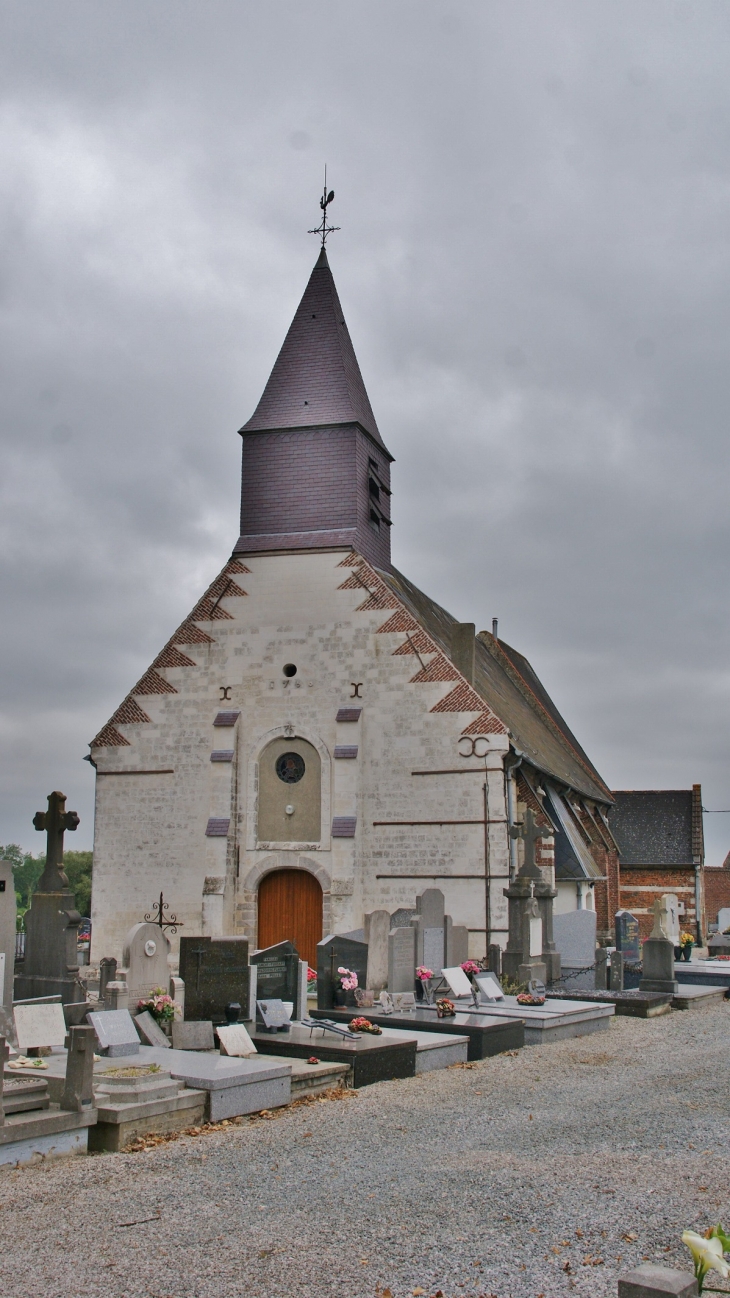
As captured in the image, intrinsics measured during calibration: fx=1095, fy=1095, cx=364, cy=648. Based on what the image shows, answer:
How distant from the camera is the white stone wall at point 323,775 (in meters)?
19.5

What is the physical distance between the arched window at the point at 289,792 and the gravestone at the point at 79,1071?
12874 mm

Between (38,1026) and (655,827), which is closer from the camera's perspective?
(38,1026)

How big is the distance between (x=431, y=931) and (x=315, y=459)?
1073cm

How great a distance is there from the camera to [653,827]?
38062 mm

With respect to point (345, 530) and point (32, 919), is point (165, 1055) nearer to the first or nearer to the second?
point (32, 919)

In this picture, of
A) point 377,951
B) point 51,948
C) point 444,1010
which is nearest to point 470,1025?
point 444,1010

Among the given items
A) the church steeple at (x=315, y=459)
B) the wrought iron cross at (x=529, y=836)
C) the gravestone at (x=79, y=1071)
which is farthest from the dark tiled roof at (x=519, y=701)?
the gravestone at (x=79, y=1071)

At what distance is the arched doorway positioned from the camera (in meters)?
20.1

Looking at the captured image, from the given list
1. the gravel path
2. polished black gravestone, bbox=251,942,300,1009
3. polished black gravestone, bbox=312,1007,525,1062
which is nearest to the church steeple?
polished black gravestone, bbox=251,942,300,1009

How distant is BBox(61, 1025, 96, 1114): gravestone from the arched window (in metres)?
12.9

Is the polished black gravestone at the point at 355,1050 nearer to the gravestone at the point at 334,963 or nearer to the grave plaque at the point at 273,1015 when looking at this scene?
the grave plaque at the point at 273,1015

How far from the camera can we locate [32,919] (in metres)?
11.9

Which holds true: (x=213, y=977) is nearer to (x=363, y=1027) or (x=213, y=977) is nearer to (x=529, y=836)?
(x=363, y=1027)

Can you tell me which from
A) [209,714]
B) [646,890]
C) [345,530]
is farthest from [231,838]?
[646,890]
